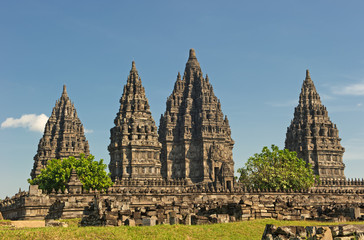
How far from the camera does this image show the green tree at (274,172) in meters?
72.2

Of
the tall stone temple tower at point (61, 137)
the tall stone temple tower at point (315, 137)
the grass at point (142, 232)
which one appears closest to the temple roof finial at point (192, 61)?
the tall stone temple tower at point (315, 137)

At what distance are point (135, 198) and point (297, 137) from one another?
72957mm

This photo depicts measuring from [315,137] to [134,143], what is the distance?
1869 inches

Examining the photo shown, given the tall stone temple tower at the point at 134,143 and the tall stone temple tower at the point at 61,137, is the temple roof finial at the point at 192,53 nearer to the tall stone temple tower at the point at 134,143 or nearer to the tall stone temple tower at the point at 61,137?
the tall stone temple tower at the point at 61,137

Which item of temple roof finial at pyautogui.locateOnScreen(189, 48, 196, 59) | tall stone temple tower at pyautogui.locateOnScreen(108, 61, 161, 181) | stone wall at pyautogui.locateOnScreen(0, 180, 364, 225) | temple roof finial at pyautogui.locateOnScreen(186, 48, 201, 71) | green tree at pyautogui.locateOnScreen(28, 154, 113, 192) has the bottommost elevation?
stone wall at pyautogui.locateOnScreen(0, 180, 364, 225)

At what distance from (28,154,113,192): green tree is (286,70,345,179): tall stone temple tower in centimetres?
5561

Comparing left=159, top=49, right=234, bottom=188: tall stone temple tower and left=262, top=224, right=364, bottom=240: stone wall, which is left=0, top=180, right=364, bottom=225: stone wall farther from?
left=159, top=49, right=234, bottom=188: tall stone temple tower

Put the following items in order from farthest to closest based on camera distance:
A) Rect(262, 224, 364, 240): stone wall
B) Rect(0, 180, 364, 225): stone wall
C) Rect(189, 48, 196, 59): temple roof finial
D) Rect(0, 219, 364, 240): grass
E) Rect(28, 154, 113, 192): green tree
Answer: Rect(189, 48, 196, 59): temple roof finial → Rect(28, 154, 113, 192): green tree → Rect(0, 180, 364, 225): stone wall → Rect(0, 219, 364, 240): grass → Rect(262, 224, 364, 240): stone wall

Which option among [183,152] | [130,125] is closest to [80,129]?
[183,152]

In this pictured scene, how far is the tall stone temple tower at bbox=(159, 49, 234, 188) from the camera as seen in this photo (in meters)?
105

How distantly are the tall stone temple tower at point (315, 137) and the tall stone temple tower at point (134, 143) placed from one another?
41.1 m

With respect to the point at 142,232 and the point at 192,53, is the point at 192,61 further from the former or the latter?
the point at 142,232

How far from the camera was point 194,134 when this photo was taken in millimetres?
109750

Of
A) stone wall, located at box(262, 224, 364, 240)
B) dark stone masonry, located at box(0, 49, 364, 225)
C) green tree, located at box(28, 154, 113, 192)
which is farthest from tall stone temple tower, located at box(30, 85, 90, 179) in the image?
stone wall, located at box(262, 224, 364, 240)
